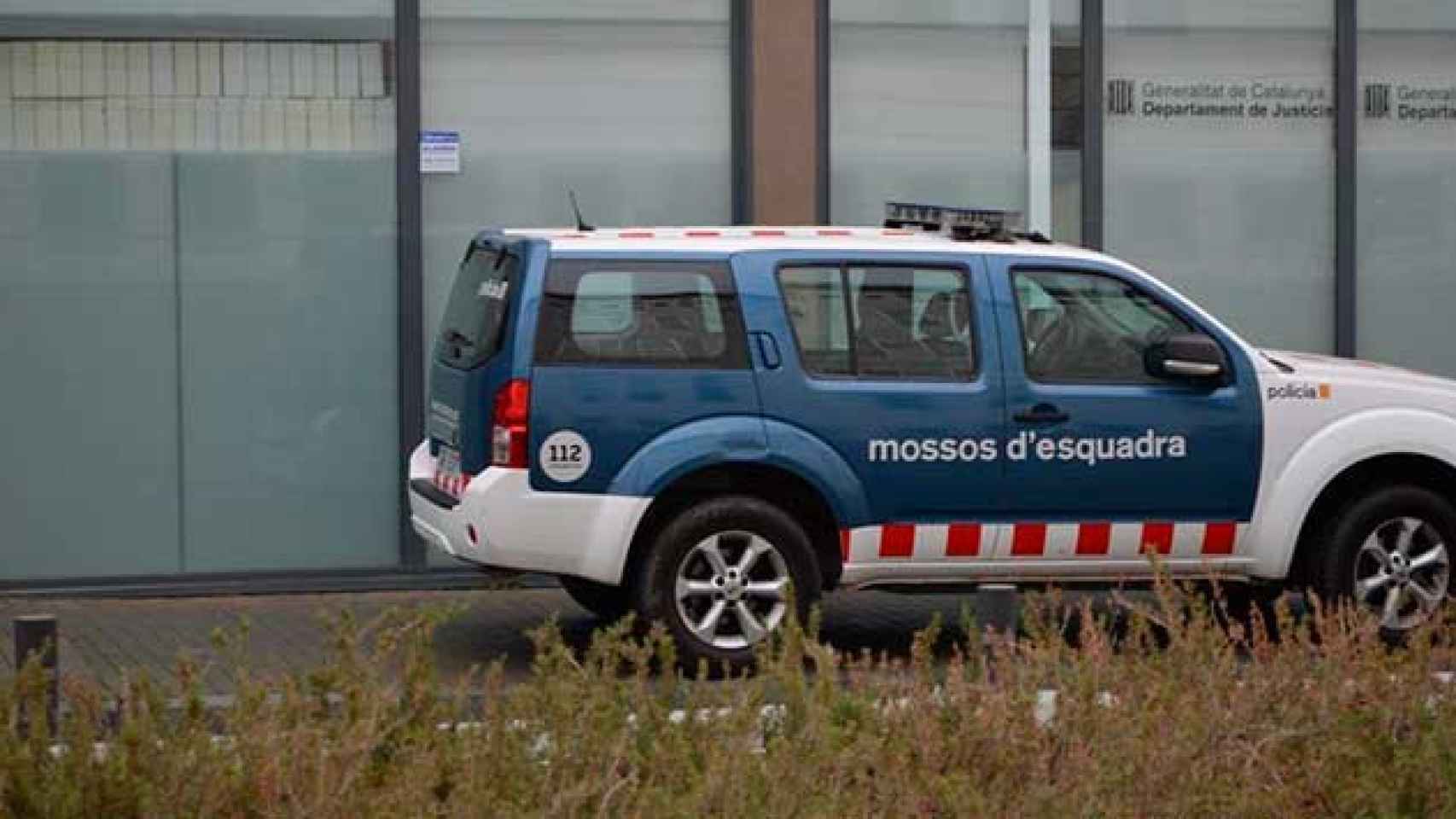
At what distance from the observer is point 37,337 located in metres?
14.8

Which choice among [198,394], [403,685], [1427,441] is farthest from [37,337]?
[403,685]

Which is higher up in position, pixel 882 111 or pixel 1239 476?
pixel 882 111

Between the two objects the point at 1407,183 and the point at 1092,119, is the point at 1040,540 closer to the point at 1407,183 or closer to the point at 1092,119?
the point at 1092,119

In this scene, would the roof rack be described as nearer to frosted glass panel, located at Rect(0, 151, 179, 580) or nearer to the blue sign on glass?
the blue sign on glass

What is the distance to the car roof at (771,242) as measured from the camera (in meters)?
12.1

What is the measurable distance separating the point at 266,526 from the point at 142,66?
8.00 feet

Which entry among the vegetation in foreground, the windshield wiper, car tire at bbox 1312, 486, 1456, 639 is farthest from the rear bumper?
the vegetation in foreground

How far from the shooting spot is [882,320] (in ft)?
40.5

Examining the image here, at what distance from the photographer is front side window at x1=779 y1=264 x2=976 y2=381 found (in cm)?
1223

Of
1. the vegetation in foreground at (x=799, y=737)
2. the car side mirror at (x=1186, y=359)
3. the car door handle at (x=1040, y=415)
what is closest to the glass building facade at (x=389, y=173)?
the car side mirror at (x=1186, y=359)

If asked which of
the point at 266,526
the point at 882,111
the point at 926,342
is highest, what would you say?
the point at 882,111

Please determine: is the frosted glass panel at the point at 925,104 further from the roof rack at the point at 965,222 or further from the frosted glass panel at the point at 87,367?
the frosted glass panel at the point at 87,367

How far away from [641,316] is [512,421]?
0.73 meters

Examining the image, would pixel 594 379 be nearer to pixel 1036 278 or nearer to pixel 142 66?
pixel 1036 278
